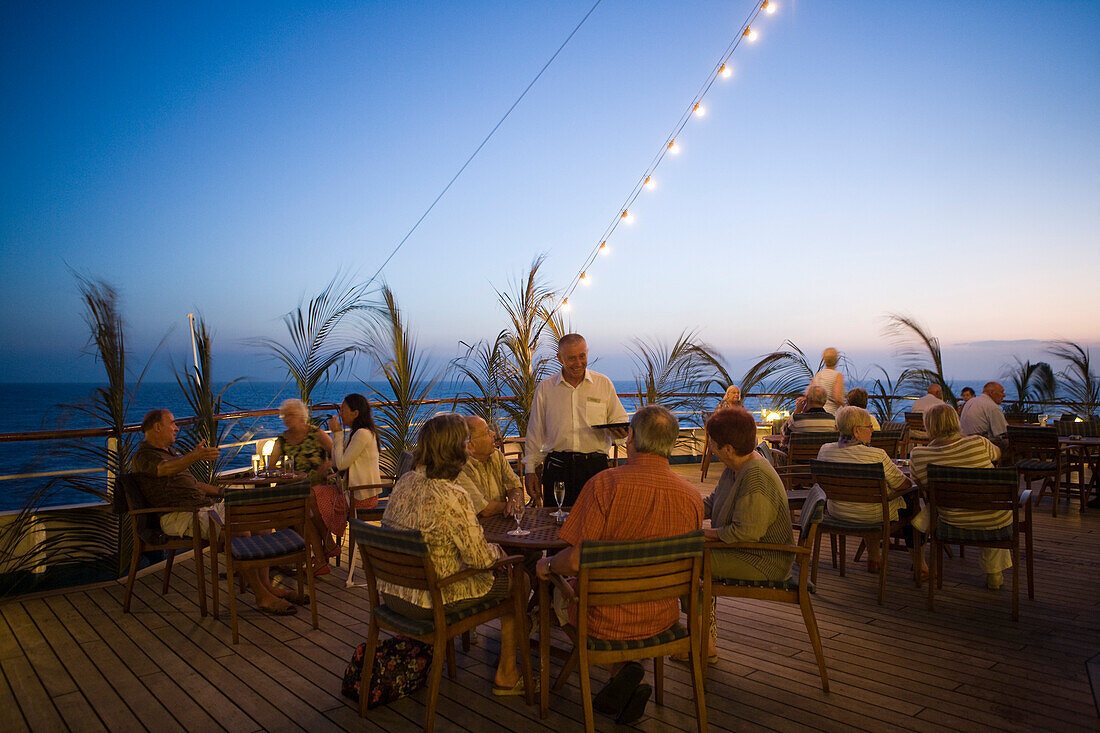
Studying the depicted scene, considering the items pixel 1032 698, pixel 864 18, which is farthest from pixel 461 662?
pixel 864 18

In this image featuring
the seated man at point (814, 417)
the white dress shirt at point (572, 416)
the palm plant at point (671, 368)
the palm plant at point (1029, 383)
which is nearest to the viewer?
the white dress shirt at point (572, 416)

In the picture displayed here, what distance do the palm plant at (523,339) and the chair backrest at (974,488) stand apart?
4503 mm

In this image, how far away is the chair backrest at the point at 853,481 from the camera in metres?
4.16

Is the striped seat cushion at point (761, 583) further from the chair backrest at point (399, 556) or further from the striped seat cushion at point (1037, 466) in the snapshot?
the striped seat cushion at point (1037, 466)

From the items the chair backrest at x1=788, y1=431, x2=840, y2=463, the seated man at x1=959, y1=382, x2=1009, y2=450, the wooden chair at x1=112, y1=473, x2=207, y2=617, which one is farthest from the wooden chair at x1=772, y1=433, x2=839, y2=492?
the wooden chair at x1=112, y1=473, x2=207, y2=617

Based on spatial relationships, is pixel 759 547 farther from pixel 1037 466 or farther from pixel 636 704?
pixel 1037 466

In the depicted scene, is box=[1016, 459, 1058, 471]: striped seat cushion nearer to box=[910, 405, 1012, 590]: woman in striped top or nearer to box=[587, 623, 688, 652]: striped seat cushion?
box=[910, 405, 1012, 590]: woman in striped top

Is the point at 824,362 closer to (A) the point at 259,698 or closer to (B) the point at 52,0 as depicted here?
(A) the point at 259,698

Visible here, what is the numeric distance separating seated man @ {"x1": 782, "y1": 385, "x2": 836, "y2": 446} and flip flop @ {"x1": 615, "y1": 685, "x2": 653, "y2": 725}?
178 inches

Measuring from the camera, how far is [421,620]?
2.63 meters

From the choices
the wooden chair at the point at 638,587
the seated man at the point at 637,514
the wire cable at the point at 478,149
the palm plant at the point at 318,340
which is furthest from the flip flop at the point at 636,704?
the wire cable at the point at 478,149

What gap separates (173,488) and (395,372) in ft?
10.6

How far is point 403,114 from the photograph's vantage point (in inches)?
404

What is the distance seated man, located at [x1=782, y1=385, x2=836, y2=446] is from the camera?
681cm
